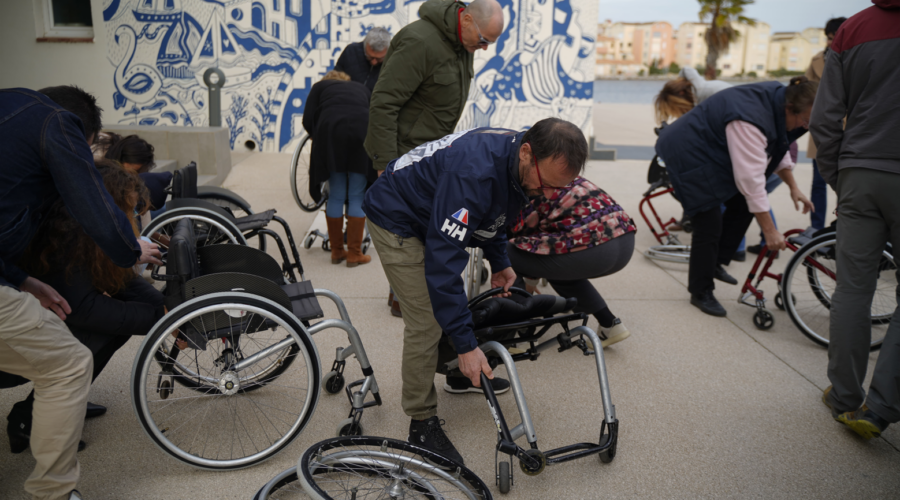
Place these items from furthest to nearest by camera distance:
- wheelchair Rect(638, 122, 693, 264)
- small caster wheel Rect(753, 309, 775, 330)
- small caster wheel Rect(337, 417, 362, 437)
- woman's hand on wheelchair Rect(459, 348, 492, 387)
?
wheelchair Rect(638, 122, 693, 264) < small caster wheel Rect(753, 309, 775, 330) < small caster wheel Rect(337, 417, 362, 437) < woman's hand on wheelchair Rect(459, 348, 492, 387)

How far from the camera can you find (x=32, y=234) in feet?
6.35

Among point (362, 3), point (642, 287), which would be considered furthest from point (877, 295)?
point (362, 3)

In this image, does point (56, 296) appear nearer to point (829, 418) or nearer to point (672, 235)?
point (829, 418)

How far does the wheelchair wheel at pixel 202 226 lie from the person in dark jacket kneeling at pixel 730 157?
2771mm

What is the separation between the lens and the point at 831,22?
191 inches

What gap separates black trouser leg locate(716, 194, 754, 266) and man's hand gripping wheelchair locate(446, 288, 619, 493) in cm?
221

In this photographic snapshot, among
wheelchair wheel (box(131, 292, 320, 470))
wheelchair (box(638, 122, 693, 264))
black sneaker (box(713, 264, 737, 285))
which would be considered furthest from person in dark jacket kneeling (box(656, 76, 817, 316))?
wheelchair wheel (box(131, 292, 320, 470))

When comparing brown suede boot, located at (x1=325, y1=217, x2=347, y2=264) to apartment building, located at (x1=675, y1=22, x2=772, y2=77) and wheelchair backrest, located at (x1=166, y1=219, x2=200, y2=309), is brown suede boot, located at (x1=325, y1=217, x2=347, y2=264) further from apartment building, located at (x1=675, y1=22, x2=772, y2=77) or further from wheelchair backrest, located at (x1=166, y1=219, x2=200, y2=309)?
apartment building, located at (x1=675, y1=22, x2=772, y2=77)

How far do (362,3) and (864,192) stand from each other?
7.59 meters

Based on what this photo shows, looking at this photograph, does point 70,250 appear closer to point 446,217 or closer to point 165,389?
point 165,389

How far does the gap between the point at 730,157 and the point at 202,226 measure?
10.5 ft

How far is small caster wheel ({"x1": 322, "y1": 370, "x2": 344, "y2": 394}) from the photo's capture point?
2.84 m

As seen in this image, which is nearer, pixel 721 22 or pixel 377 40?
pixel 377 40

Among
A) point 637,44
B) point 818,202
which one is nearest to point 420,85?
point 818,202
